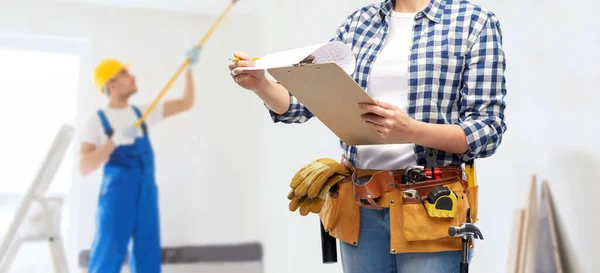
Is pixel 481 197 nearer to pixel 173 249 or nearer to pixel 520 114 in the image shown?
pixel 520 114

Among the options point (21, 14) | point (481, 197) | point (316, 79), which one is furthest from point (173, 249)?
point (316, 79)

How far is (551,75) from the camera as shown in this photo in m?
1.37

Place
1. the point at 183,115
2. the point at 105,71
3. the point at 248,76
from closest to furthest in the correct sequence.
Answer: the point at 248,76, the point at 105,71, the point at 183,115

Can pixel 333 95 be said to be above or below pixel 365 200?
above

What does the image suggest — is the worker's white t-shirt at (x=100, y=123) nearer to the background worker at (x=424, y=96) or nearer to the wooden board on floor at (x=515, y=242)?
the background worker at (x=424, y=96)

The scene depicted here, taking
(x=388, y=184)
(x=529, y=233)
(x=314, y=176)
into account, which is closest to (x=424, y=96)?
(x=388, y=184)

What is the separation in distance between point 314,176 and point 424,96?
27cm

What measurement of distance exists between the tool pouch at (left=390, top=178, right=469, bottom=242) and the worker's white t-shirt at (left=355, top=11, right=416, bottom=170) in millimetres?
67

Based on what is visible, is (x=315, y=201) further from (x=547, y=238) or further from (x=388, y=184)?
(x=547, y=238)

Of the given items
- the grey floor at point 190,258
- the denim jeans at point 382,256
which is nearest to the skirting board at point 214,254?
the grey floor at point 190,258

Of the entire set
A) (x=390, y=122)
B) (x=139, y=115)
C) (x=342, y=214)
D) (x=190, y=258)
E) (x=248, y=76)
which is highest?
(x=139, y=115)

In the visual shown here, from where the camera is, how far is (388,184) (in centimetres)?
88

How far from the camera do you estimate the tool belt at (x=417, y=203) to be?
0.85 metres

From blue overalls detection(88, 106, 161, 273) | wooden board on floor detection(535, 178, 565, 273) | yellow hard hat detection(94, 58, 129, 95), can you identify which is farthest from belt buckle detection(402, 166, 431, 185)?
yellow hard hat detection(94, 58, 129, 95)
